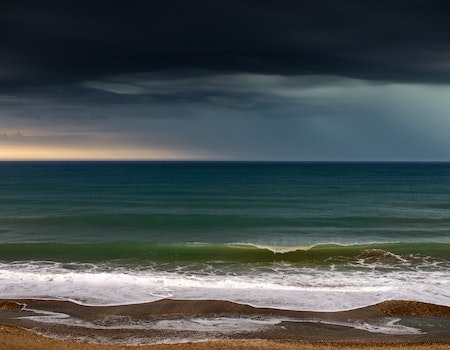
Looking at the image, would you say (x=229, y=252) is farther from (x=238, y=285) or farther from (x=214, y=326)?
(x=214, y=326)

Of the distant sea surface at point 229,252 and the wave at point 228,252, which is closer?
the distant sea surface at point 229,252

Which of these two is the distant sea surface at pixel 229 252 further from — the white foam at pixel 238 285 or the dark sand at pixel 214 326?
the dark sand at pixel 214 326

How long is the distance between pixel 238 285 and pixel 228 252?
8.72 meters

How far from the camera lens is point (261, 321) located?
49.0ft

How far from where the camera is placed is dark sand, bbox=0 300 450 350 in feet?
40.2

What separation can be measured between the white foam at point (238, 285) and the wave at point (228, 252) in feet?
8.66

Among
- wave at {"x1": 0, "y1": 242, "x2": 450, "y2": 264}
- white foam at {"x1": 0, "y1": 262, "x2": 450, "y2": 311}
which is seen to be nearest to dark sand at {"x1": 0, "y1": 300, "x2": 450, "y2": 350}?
white foam at {"x1": 0, "y1": 262, "x2": 450, "y2": 311}

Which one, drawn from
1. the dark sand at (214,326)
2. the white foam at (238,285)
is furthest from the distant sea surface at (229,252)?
the dark sand at (214,326)

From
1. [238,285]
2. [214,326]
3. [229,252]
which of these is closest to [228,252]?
[229,252]

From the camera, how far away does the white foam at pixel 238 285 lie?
57.0ft

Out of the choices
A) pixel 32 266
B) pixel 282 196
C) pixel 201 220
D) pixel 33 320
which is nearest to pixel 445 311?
pixel 33 320

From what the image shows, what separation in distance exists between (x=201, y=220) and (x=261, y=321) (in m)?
26.9

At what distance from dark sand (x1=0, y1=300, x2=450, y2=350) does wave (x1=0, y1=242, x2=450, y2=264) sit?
8969 millimetres

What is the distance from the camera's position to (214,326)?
47.1 feet
